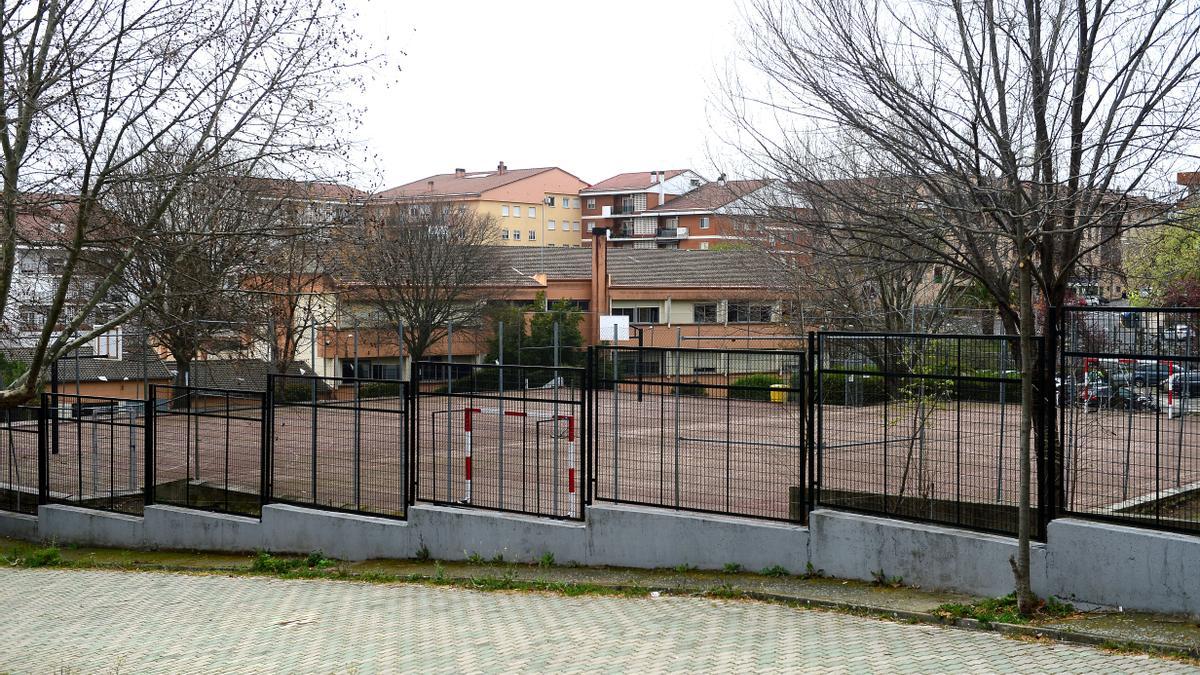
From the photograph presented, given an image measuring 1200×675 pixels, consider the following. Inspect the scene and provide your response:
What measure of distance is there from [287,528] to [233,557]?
1.00 meters

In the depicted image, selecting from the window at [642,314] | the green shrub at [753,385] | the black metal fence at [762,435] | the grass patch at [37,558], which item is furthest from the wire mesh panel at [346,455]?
the window at [642,314]

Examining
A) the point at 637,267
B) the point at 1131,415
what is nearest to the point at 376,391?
the point at 1131,415

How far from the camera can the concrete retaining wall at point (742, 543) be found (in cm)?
834

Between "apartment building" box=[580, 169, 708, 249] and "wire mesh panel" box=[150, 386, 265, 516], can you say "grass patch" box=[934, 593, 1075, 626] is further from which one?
"apartment building" box=[580, 169, 708, 249]

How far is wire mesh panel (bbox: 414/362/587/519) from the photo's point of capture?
12.8 metres

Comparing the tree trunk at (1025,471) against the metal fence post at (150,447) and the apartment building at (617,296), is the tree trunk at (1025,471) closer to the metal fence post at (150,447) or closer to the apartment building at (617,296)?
the metal fence post at (150,447)

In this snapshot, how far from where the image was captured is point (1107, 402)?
925 centimetres

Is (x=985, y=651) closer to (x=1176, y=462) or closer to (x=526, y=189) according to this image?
(x=1176, y=462)

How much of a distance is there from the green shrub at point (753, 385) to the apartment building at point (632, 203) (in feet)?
246

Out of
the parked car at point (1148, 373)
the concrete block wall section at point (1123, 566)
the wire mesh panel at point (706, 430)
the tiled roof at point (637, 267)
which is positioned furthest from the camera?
the tiled roof at point (637, 267)

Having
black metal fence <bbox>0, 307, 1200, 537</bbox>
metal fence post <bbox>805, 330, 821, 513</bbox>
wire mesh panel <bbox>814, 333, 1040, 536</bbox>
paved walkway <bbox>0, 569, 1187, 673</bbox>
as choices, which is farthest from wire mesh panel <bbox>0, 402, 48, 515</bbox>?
wire mesh panel <bbox>814, 333, 1040, 536</bbox>

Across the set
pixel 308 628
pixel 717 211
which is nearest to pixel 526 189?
pixel 717 211

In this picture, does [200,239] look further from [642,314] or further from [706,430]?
[642,314]

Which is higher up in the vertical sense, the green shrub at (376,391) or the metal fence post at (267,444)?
the green shrub at (376,391)
